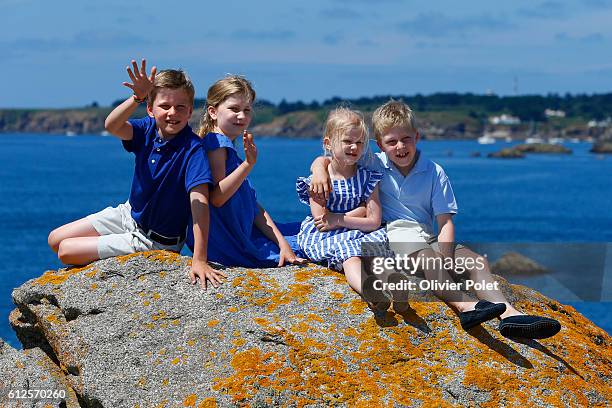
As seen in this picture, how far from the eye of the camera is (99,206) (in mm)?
74875

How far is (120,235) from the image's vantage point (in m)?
7.36

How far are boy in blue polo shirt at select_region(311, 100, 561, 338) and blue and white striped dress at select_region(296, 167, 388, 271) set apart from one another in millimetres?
127

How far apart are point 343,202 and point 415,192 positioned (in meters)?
0.63

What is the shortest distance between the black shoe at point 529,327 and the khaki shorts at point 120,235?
9.09 feet

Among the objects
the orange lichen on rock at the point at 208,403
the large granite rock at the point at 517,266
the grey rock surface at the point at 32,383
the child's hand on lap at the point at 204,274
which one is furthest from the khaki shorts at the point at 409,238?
the large granite rock at the point at 517,266

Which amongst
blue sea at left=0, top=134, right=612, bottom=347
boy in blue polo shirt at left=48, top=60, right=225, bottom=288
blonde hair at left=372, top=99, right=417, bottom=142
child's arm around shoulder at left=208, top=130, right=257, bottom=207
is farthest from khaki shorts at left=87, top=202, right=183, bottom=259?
blue sea at left=0, top=134, right=612, bottom=347

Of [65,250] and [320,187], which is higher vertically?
[320,187]

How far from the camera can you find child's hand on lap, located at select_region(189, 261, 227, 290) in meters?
6.62

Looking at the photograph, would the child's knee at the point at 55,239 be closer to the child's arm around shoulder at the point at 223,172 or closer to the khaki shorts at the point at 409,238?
the child's arm around shoulder at the point at 223,172

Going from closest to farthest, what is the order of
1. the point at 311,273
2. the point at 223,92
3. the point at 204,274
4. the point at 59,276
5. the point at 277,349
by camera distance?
the point at 277,349 → the point at 204,274 → the point at 311,273 → the point at 59,276 → the point at 223,92

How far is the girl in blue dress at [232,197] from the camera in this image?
24.2 ft

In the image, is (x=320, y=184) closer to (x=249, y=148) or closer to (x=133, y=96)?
(x=249, y=148)

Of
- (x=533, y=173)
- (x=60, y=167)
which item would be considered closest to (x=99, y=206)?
(x=60, y=167)

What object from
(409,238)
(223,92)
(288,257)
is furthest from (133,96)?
(409,238)
